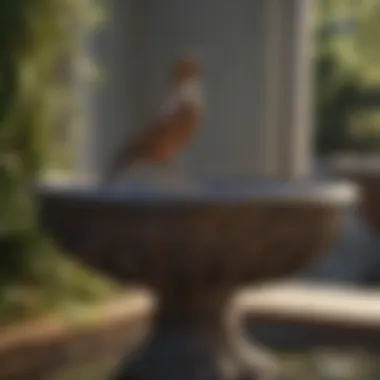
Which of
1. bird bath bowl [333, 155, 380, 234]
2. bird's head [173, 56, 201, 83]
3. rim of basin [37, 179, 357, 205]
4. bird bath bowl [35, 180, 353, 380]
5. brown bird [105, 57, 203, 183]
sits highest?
bird's head [173, 56, 201, 83]

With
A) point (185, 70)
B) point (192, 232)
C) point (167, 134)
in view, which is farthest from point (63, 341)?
point (185, 70)

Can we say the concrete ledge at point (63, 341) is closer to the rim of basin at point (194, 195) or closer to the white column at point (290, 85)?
the rim of basin at point (194, 195)

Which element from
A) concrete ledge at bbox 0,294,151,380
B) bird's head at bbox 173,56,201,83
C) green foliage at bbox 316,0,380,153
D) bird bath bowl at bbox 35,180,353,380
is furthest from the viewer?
green foliage at bbox 316,0,380,153

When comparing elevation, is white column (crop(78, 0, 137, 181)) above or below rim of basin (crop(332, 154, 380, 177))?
above

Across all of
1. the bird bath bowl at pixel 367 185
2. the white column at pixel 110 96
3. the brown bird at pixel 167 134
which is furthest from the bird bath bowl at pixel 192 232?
the white column at pixel 110 96

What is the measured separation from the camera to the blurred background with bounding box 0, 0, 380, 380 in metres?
0.54

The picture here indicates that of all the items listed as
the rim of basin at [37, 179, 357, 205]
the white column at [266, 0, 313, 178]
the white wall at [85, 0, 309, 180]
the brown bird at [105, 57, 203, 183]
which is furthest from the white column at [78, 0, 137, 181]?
the rim of basin at [37, 179, 357, 205]

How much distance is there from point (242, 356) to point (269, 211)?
0.29m

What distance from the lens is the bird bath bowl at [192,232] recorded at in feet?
3.70

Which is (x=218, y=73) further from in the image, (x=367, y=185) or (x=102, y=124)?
(x=367, y=185)

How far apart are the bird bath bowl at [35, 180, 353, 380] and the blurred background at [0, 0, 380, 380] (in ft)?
0.25

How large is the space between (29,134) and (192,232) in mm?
541

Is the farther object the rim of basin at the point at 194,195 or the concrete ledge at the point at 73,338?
the rim of basin at the point at 194,195

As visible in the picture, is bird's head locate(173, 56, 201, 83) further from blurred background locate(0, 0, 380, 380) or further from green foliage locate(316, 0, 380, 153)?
green foliage locate(316, 0, 380, 153)
